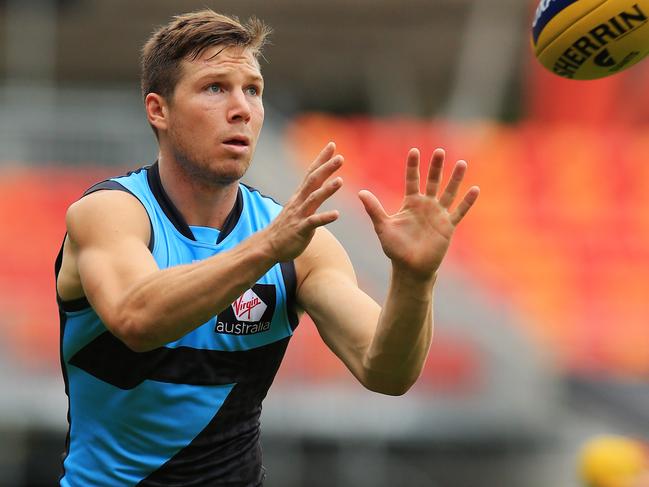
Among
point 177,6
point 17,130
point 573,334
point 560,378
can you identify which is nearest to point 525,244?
point 573,334

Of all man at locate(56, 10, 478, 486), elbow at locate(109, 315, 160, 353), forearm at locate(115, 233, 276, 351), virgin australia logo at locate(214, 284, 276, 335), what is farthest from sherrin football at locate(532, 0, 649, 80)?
elbow at locate(109, 315, 160, 353)

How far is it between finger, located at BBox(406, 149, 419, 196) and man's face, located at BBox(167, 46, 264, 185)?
2.00ft

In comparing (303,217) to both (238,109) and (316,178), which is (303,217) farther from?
(238,109)

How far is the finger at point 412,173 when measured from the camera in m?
3.53

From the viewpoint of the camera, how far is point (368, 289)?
31.3 feet

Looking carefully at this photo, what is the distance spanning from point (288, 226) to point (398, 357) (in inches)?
26.2

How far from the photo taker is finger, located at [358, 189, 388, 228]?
11.7 ft

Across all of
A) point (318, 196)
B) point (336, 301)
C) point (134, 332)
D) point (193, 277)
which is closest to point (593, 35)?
point (336, 301)

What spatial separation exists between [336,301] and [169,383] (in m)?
0.66

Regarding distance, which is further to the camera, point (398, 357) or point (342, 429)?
point (342, 429)

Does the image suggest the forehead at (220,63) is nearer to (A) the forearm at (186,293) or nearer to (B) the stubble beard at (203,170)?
(B) the stubble beard at (203,170)

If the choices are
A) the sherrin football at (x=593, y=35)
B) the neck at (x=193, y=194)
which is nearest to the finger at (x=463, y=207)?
the neck at (x=193, y=194)

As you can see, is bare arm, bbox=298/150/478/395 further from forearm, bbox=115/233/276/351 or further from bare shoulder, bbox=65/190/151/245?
bare shoulder, bbox=65/190/151/245

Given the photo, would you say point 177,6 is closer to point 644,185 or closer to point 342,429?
point 644,185
